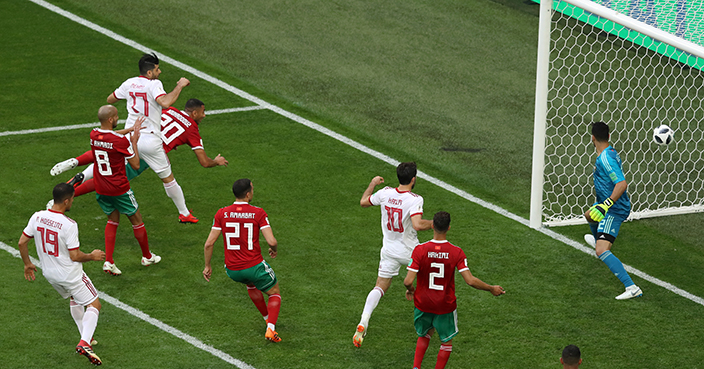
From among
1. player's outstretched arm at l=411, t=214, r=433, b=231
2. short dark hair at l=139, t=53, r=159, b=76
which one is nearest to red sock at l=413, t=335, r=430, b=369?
player's outstretched arm at l=411, t=214, r=433, b=231

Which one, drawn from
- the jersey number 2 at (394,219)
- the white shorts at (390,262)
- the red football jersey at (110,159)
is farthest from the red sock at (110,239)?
the jersey number 2 at (394,219)

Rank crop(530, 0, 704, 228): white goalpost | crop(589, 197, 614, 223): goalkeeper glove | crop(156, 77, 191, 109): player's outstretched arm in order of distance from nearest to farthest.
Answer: crop(589, 197, 614, 223): goalkeeper glove, crop(156, 77, 191, 109): player's outstretched arm, crop(530, 0, 704, 228): white goalpost

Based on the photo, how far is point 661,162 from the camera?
1311cm

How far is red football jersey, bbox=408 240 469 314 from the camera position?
7711 millimetres

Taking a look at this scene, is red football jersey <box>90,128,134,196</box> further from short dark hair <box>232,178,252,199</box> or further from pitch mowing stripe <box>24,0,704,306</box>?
pitch mowing stripe <box>24,0,704,306</box>

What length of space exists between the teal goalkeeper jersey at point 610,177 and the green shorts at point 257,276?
3.71m

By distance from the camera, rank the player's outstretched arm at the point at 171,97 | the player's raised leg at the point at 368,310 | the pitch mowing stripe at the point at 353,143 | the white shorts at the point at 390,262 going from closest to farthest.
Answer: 1. the player's raised leg at the point at 368,310
2. the white shorts at the point at 390,262
3. the pitch mowing stripe at the point at 353,143
4. the player's outstretched arm at the point at 171,97

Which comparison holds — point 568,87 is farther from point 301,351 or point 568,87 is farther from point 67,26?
point 67,26

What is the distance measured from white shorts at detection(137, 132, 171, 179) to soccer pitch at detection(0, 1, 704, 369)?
2.60ft

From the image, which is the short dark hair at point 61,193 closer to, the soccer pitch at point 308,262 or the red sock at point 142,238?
the soccer pitch at point 308,262

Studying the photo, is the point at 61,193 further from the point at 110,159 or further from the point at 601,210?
the point at 601,210

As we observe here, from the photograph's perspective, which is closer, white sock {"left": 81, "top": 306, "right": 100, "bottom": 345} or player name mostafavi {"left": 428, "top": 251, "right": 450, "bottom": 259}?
player name mostafavi {"left": 428, "top": 251, "right": 450, "bottom": 259}

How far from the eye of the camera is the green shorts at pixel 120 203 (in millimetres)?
9906

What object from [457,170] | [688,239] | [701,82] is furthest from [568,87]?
[688,239]
